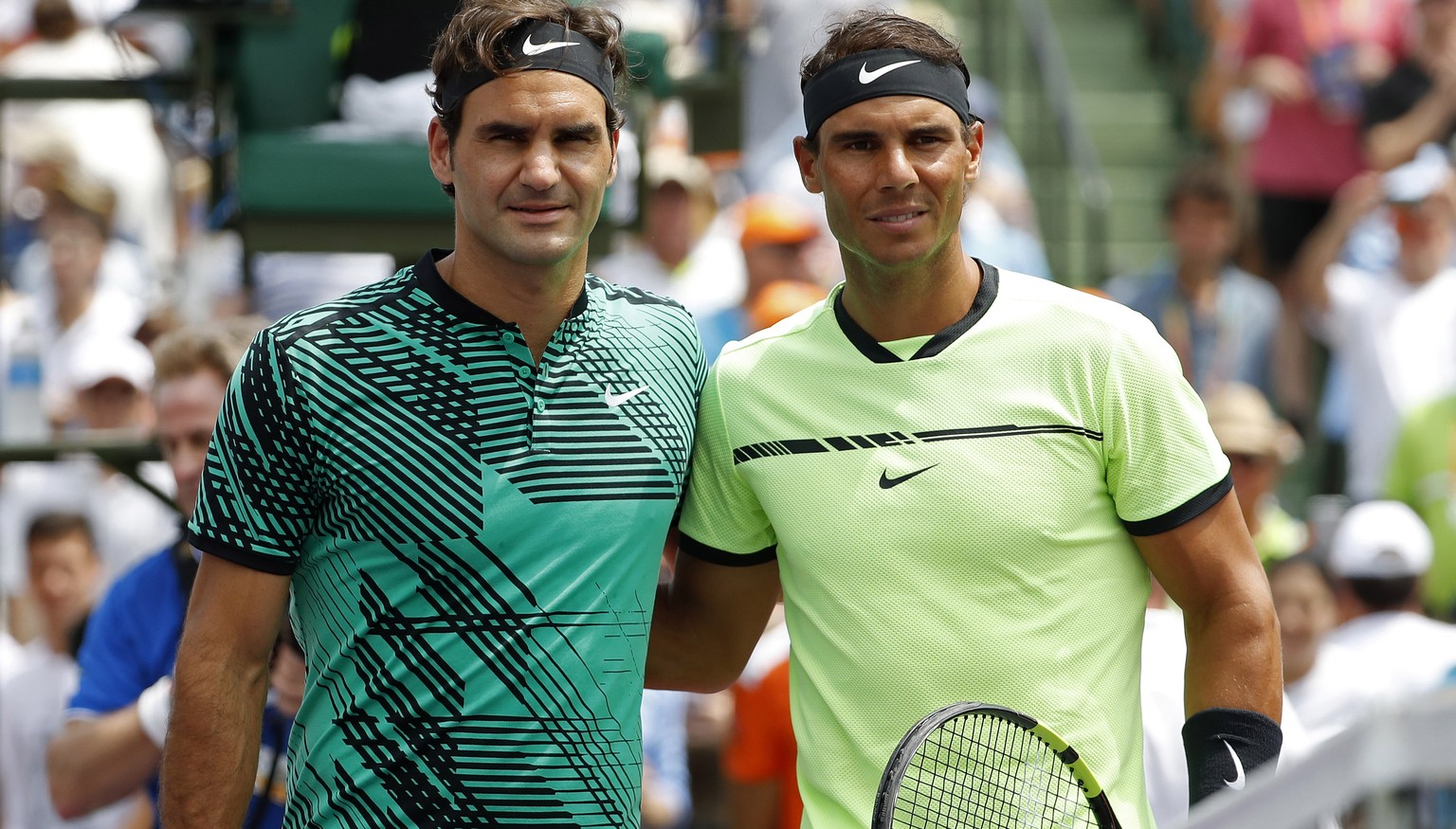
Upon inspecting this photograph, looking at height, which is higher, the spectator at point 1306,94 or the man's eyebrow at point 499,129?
the man's eyebrow at point 499,129

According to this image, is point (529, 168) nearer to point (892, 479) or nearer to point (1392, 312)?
point (892, 479)

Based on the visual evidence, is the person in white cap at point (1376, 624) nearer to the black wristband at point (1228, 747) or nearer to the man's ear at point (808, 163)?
the black wristband at point (1228, 747)

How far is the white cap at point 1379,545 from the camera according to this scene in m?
6.64

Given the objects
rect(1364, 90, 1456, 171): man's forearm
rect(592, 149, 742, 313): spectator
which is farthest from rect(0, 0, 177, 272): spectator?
rect(1364, 90, 1456, 171): man's forearm

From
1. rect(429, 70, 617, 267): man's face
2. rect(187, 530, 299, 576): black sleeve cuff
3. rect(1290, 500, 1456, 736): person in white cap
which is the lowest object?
rect(1290, 500, 1456, 736): person in white cap

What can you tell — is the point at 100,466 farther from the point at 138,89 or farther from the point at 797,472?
the point at 797,472

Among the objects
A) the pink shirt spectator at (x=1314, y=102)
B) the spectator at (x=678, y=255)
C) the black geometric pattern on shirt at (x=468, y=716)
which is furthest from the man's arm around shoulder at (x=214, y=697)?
the pink shirt spectator at (x=1314, y=102)

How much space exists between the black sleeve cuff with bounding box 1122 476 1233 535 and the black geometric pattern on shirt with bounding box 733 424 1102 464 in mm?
163

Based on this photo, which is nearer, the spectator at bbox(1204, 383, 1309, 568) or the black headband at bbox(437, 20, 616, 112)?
the black headband at bbox(437, 20, 616, 112)

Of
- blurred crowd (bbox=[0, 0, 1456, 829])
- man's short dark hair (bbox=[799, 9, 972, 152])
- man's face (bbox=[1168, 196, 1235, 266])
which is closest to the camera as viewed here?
man's short dark hair (bbox=[799, 9, 972, 152])

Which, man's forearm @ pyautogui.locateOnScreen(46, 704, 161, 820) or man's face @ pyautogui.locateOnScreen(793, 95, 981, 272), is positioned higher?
man's face @ pyautogui.locateOnScreen(793, 95, 981, 272)

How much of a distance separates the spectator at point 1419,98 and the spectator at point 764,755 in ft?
14.9

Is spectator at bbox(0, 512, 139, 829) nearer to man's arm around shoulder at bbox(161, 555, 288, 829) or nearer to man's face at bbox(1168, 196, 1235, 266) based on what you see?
man's arm around shoulder at bbox(161, 555, 288, 829)

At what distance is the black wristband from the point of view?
307 cm
